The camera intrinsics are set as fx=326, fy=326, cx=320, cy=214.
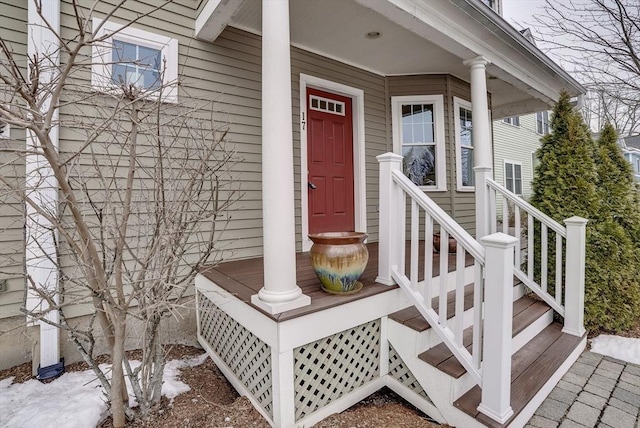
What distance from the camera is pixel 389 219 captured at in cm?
250

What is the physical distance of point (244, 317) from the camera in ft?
7.74

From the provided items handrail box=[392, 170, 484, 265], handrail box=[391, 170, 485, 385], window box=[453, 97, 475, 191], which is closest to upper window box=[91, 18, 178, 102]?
handrail box=[392, 170, 484, 265]

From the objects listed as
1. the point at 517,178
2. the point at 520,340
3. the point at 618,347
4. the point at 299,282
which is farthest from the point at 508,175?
the point at 299,282

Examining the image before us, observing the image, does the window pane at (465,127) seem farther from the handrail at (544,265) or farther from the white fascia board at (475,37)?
the handrail at (544,265)

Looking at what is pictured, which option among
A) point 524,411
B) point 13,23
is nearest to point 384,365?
point 524,411

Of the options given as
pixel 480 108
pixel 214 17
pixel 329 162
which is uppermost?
pixel 214 17

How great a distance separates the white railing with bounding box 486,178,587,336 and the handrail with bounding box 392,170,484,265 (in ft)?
3.65

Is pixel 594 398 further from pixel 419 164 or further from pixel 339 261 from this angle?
pixel 419 164

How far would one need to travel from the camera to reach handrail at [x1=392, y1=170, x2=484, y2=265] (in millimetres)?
1932

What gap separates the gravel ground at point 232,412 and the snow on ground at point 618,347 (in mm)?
1989

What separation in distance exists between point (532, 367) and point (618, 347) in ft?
4.37

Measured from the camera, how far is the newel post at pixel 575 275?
9.37 feet

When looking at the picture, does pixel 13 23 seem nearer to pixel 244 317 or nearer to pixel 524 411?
pixel 244 317

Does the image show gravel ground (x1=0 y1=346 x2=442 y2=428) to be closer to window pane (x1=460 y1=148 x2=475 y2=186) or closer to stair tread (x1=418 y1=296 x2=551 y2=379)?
stair tread (x1=418 y1=296 x2=551 y2=379)
